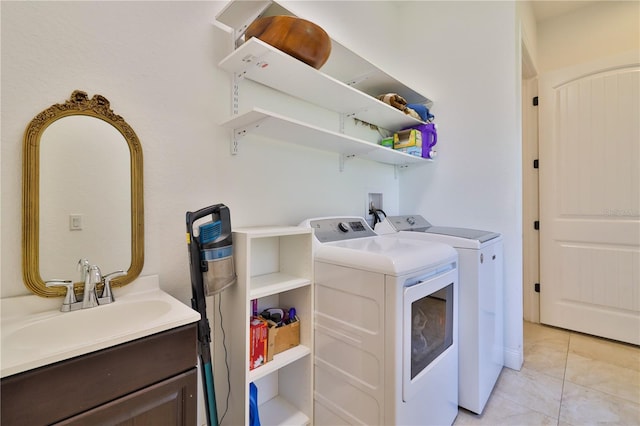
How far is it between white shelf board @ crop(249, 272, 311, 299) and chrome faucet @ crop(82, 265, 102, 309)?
1.91 feet

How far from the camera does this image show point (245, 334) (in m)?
1.28

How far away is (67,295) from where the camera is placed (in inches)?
40.6

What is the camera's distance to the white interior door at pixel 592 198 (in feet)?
8.07

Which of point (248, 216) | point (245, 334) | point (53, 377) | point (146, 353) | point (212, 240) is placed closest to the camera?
point (53, 377)

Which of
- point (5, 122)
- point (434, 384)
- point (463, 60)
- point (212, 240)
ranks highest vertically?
point (463, 60)

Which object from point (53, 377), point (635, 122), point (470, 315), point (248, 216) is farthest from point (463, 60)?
point (53, 377)

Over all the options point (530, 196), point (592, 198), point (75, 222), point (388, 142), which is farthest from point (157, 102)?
point (592, 198)

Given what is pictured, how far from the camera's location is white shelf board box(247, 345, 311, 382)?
1312mm

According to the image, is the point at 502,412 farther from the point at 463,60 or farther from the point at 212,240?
the point at 463,60

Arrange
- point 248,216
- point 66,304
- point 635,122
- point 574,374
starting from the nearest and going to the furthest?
point 66,304, point 248,216, point 574,374, point 635,122

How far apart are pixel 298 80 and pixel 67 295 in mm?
1456

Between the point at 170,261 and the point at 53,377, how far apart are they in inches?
25.3

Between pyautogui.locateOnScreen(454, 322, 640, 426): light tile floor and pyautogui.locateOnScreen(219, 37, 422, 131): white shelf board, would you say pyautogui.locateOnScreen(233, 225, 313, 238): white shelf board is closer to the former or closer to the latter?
pyautogui.locateOnScreen(219, 37, 422, 131): white shelf board

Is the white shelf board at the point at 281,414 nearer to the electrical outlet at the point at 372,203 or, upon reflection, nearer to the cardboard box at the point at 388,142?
the electrical outlet at the point at 372,203
